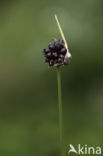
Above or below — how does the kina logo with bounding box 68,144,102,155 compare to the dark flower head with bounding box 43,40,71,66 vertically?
below

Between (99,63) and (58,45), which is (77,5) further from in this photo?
(58,45)

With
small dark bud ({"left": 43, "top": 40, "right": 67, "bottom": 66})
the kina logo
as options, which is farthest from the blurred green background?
small dark bud ({"left": 43, "top": 40, "right": 67, "bottom": 66})

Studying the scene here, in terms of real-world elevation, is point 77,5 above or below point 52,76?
above

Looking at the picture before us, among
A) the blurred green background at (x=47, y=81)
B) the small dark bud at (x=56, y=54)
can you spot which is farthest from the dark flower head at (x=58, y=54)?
the blurred green background at (x=47, y=81)

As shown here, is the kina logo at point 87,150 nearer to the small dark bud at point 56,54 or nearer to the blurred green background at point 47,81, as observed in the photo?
the blurred green background at point 47,81

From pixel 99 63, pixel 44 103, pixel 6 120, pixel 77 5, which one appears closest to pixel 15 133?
pixel 6 120

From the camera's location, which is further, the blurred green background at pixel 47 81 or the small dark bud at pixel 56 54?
the blurred green background at pixel 47 81

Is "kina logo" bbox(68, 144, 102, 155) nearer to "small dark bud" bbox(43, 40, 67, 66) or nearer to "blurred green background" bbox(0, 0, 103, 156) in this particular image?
"blurred green background" bbox(0, 0, 103, 156)
